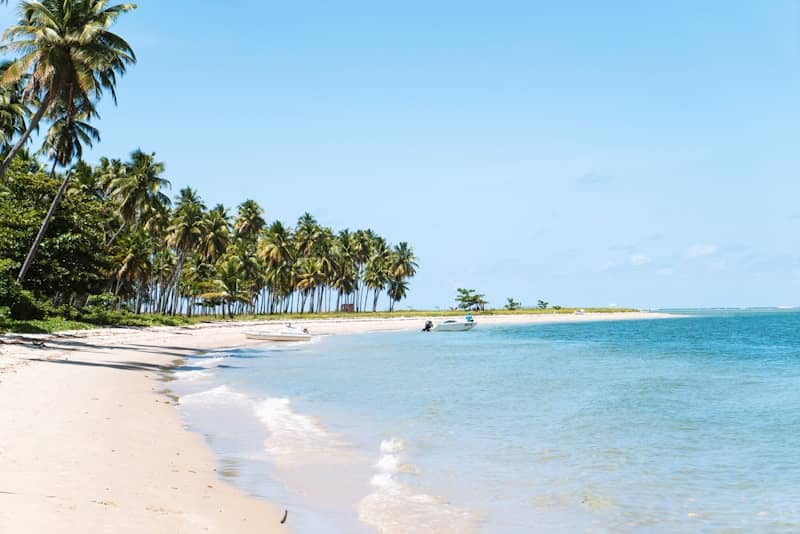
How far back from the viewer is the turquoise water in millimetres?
9047

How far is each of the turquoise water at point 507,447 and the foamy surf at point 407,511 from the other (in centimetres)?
4

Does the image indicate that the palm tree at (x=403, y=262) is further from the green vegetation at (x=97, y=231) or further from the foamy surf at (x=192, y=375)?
the foamy surf at (x=192, y=375)

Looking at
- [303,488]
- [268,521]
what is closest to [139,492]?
[268,521]

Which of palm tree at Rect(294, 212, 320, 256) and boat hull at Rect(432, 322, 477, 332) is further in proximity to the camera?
palm tree at Rect(294, 212, 320, 256)

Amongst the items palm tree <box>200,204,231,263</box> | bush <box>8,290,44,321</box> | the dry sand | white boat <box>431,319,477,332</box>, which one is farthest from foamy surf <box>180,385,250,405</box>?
palm tree <box>200,204,231,263</box>

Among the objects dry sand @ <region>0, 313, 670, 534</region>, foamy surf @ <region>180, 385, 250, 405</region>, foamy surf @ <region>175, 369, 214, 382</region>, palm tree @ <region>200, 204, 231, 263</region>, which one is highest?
palm tree @ <region>200, 204, 231, 263</region>

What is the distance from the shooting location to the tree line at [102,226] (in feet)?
87.8

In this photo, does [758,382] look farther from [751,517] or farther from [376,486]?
[376,486]

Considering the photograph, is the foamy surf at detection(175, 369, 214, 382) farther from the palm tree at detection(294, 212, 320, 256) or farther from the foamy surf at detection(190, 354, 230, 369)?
the palm tree at detection(294, 212, 320, 256)

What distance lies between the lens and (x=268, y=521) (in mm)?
7707

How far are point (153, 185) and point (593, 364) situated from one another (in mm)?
44771

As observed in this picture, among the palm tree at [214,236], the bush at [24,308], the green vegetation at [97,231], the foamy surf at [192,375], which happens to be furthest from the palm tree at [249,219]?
the foamy surf at [192,375]

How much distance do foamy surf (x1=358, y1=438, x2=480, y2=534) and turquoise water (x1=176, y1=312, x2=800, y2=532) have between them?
4cm

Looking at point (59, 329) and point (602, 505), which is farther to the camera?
point (59, 329)
